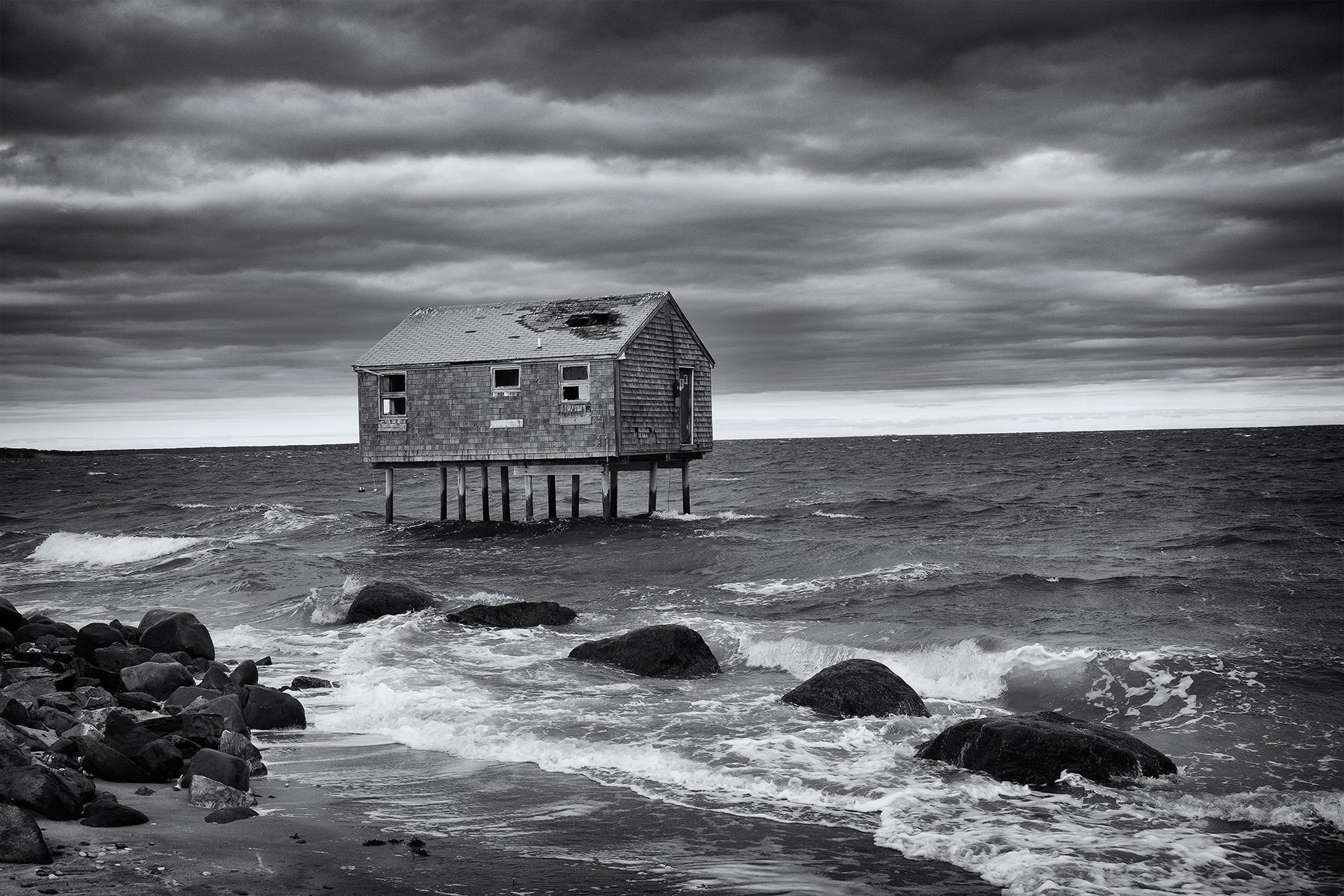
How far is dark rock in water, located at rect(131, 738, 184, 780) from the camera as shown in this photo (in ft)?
28.0

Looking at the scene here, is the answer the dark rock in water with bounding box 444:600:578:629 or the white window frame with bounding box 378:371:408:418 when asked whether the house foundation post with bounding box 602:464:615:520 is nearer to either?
the white window frame with bounding box 378:371:408:418

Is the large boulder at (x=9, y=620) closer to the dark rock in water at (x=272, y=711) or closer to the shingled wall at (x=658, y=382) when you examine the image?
the dark rock in water at (x=272, y=711)

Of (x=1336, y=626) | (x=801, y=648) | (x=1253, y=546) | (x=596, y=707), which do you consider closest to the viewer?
(x=596, y=707)

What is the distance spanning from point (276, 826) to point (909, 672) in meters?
9.00

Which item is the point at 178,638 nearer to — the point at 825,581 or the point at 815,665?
the point at 815,665

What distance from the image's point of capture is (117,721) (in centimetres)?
883

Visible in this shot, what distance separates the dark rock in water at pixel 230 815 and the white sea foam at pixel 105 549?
24.1 m

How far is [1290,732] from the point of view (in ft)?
36.9

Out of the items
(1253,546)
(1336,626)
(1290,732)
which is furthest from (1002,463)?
(1290,732)

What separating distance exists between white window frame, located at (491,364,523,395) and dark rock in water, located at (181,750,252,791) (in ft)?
68.5

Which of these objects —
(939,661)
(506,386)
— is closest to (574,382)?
(506,386)

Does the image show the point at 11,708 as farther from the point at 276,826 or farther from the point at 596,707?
the point at 596,707

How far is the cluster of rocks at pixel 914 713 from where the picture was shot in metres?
9.30

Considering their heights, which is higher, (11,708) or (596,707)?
(11,708)
